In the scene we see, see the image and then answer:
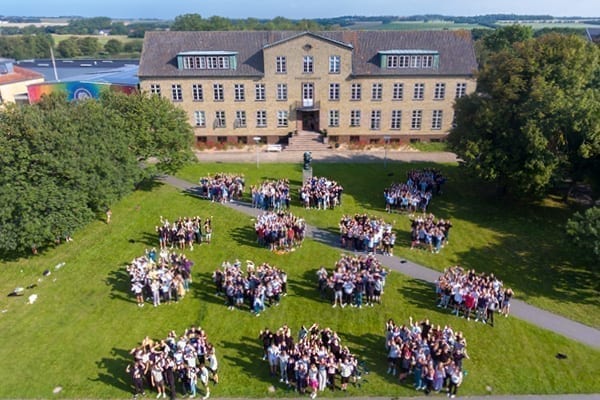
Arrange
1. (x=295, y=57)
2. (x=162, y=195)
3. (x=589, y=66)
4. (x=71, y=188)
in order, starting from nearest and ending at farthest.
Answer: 1. (x=71, y=188)
2. (x=589, y=66)
3. (x=162, y=195)
4. (x=295, y=57)

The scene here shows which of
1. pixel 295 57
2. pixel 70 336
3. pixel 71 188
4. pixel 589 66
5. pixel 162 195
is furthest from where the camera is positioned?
pixel 295 57

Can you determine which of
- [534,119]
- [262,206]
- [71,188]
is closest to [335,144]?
[262,206]

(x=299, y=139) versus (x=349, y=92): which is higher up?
(x=349, y=92)

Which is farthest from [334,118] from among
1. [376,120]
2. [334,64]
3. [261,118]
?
[261,118]

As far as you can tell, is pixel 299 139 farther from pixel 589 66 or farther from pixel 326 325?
pixel 326 325

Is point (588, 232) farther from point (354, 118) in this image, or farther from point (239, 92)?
point (239, 92)

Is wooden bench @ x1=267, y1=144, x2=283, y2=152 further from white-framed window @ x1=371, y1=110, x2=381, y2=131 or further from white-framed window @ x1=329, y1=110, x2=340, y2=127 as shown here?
white-framed window @ x1=371, y1=110, x2=381, y2=131
